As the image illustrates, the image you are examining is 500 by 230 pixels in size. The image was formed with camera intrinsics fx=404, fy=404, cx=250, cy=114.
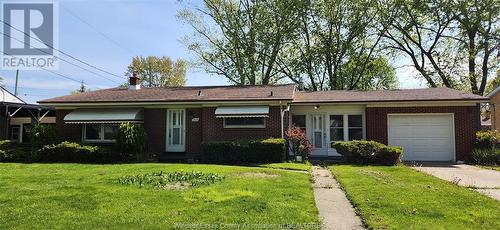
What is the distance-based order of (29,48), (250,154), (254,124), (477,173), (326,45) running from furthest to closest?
(326,45)
(29,48)
(254,124)
(250,154)
(477,173)

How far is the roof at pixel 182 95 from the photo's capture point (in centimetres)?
1858

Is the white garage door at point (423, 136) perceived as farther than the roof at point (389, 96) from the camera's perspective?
Yes

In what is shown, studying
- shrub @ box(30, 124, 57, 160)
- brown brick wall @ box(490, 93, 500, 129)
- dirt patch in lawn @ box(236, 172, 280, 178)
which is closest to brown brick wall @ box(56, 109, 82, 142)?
shrub @ box(30, 124, 57, 160)

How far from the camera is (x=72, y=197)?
8.14 meters

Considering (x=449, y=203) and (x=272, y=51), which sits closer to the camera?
(x=449, y=203)

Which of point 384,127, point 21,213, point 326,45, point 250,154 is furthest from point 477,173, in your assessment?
point 326,45

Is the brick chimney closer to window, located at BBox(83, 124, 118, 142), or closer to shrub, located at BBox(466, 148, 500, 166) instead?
window, located at BBox(83, 124, 118, 142)

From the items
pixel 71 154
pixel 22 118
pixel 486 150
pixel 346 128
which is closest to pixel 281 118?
pixel 346 128

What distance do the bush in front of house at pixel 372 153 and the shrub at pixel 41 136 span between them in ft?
43.5

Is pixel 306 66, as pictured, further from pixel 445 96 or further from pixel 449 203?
pixel 449 203

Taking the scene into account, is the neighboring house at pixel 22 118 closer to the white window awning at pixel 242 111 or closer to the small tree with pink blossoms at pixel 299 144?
the white window awning at pixel 242 111

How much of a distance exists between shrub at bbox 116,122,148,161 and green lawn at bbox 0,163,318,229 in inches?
271

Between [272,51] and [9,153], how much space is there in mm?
22924

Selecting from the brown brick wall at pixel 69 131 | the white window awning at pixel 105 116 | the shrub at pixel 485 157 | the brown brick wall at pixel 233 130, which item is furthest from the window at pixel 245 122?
the shrub at pixel 485 157
